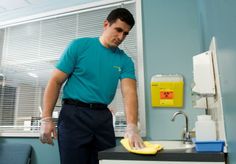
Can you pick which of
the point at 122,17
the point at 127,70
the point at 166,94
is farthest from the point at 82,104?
the point at 166,94

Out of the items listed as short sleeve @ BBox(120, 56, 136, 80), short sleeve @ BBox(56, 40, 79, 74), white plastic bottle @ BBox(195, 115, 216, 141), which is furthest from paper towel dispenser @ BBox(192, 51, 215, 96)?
short sleeve @ BBox(56, 40, 79, 74)

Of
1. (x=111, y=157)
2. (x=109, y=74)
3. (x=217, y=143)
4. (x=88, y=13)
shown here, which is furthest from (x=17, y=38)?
(x=217, y=143)

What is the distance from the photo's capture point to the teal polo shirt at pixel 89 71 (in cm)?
137

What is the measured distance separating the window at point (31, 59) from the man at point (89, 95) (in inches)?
29.6

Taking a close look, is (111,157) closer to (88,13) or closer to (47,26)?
(88,13)

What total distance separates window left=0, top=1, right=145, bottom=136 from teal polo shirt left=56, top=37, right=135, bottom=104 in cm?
79

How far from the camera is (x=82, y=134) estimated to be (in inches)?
50.3

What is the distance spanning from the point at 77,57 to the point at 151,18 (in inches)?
34.9

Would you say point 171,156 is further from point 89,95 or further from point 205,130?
point 89,95

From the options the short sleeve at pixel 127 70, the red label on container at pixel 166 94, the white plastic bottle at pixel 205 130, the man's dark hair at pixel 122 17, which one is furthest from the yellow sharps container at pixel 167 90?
the white plastic bottle at pixel 205 130

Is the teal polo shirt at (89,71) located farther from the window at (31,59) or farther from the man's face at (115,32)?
the window at (31,59)

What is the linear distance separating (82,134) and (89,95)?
0.23 m

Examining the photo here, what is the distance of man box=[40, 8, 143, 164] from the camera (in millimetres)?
1281

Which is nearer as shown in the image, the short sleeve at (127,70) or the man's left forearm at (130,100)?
the man's left forearm at (130,100)
